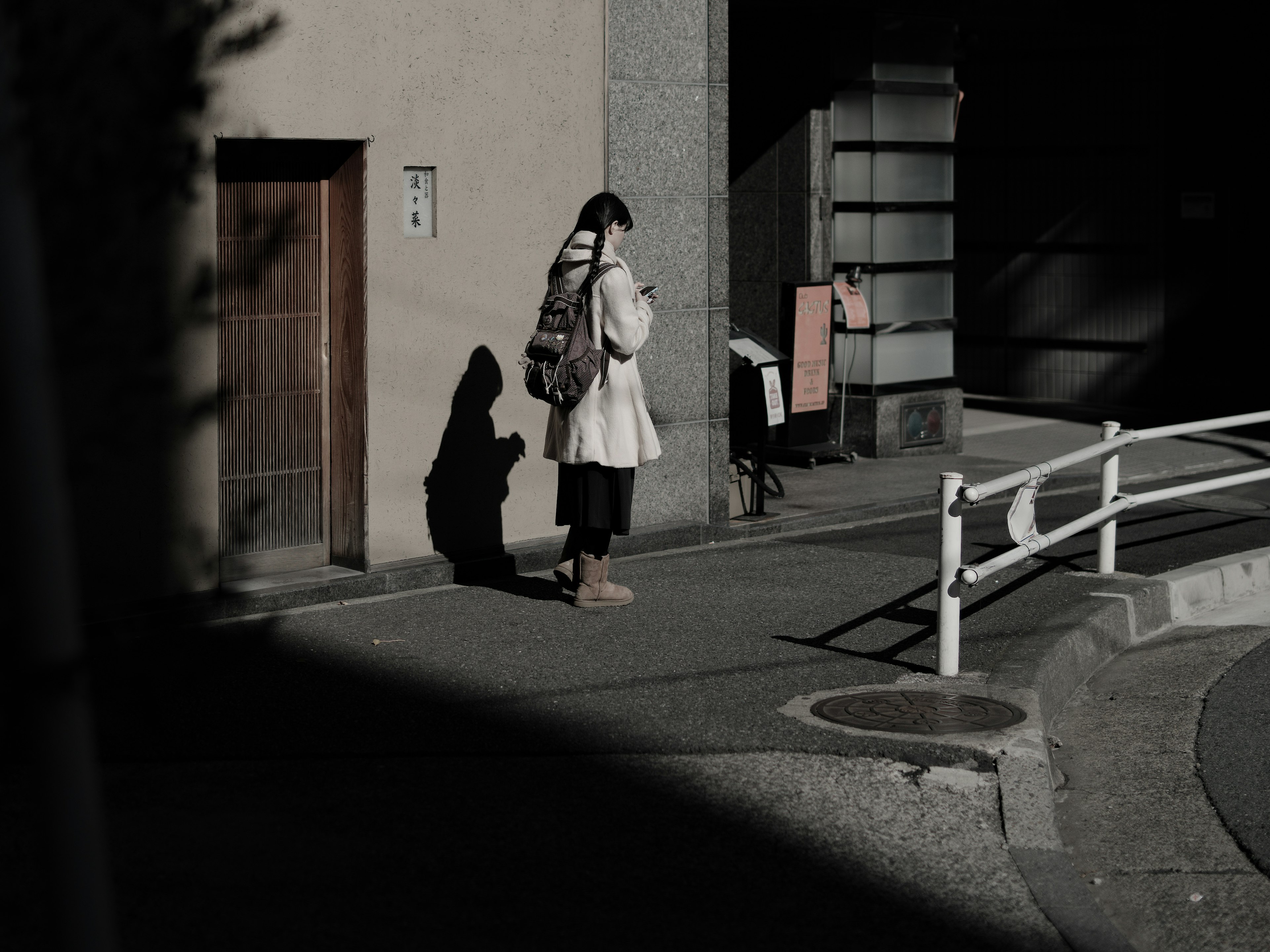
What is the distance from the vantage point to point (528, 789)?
17.8 ft

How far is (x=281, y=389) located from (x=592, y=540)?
1.84 meters

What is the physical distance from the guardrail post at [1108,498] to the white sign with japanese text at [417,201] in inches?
145

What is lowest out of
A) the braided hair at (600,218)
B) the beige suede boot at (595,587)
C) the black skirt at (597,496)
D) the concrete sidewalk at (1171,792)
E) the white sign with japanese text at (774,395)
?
the concrete sidewalk at (1171,792)

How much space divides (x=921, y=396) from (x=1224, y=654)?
6.21 m

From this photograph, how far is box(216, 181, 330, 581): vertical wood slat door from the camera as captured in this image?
27.3 feet

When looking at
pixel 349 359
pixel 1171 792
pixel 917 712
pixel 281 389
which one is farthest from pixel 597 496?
pixel 1171 792

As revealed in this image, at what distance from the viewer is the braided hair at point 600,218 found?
783cm

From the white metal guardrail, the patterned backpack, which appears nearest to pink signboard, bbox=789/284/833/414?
the white metal guardrail

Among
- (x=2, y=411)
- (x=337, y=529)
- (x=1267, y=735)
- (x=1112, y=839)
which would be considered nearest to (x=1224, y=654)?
(x=1267, y=735)

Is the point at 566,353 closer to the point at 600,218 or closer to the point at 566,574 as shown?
the point at 600,218

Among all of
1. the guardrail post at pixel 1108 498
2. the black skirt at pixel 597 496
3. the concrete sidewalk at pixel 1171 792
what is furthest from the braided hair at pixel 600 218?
the concrete sidewalk at pixel 1171 792

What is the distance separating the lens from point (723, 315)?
1036 cm

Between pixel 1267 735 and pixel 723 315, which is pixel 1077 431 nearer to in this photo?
pixel 723 315

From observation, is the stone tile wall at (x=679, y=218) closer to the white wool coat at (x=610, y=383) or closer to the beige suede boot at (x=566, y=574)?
the beige suede boot at (x=566, y=574)
